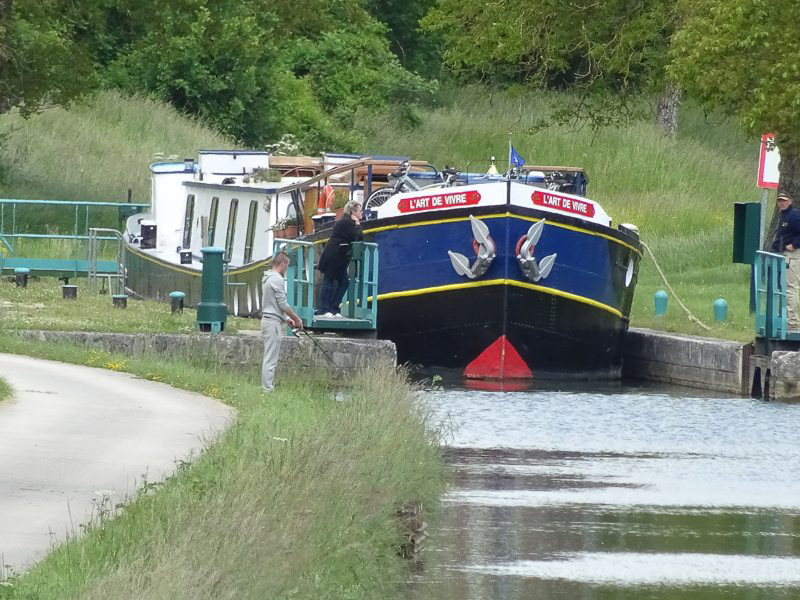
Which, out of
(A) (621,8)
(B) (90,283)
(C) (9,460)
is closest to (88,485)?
(C) (9,460)

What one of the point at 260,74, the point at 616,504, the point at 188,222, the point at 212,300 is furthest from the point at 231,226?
the point at 260,74

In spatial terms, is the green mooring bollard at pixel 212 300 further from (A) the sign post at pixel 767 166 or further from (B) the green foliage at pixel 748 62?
(A) the sign post at pixel 767 166

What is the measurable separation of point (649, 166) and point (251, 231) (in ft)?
50.6

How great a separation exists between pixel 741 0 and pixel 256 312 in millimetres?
8258

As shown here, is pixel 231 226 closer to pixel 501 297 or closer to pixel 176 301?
pixel 176 301

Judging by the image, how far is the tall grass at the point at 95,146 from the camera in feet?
130

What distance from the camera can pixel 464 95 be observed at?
56.0 m

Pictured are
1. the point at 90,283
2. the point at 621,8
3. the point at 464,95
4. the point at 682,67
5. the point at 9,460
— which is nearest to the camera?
the point at 9,460

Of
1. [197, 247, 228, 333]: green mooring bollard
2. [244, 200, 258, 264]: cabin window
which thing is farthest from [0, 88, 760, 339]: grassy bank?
[197, 247, 228, 333]: green mooring bollard

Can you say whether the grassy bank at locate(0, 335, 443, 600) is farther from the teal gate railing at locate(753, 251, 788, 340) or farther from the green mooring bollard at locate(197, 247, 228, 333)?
the teal gate railing at locate(753, 251, 788, 340)

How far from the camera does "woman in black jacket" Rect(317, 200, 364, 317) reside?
23.8m

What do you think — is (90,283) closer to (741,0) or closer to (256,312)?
(256,312)

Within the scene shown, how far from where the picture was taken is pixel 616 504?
13.6 metres

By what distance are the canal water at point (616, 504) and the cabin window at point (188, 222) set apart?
11159mm
